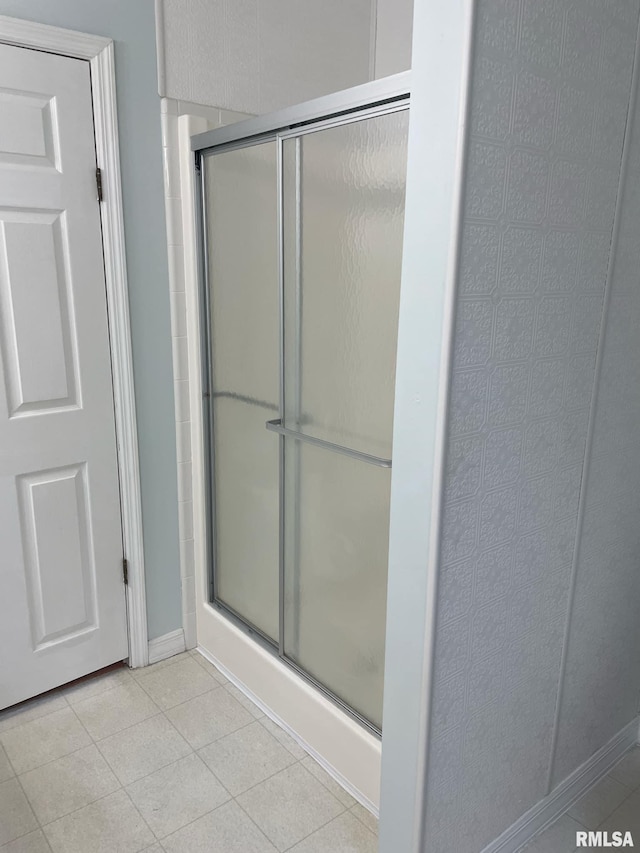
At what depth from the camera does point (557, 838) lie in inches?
60.6

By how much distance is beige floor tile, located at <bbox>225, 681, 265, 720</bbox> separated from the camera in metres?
1.98

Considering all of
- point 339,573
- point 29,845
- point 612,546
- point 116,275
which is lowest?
point 29,845

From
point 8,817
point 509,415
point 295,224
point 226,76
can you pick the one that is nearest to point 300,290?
point 295,224

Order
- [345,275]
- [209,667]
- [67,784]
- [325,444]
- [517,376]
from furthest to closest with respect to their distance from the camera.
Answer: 1. [209,667]
2. [67,784]
3. [325,444]
4. [345,275]
5. [517,376]

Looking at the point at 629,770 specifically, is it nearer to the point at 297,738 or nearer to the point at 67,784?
the point at 297,738

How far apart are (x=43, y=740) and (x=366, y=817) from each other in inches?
38.1

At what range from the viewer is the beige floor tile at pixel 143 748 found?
1.76 meters

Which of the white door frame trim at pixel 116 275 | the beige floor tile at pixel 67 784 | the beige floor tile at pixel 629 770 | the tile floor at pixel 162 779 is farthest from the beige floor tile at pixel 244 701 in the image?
the beige floor tile at pixel 629 770

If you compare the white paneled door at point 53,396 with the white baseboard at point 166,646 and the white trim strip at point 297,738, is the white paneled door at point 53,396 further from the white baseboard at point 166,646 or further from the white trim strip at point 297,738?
the white trim strip at point 297,738

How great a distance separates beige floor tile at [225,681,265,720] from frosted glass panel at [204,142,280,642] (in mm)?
241

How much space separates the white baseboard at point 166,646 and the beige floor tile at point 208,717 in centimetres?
25

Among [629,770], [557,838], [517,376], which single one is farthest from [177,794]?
[517,376]

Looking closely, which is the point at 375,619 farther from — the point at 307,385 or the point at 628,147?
the point at 628,147

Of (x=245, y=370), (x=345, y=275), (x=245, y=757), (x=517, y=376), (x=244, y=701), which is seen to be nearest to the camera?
(x=517, y=376)
